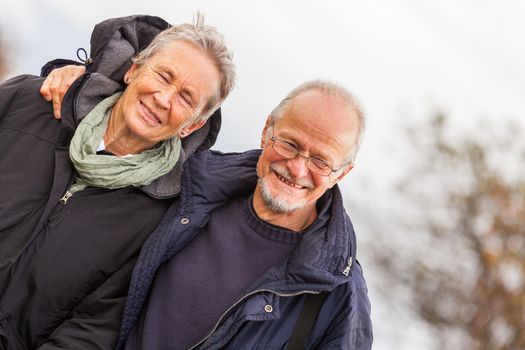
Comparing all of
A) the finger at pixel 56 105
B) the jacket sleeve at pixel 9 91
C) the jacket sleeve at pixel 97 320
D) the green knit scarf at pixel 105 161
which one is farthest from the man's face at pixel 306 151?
the jacket sleeve at pixel 9 91

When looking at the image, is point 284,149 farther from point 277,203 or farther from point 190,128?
point 190,128

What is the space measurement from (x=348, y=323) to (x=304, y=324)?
15 cm

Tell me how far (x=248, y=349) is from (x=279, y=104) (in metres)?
0.95

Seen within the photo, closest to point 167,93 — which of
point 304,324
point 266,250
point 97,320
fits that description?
point 266,250

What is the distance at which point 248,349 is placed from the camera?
7.22 feet

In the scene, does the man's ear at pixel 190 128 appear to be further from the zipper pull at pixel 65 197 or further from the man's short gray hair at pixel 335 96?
the zipper pull at pixel 65 197

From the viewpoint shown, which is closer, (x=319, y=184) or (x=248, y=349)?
(x=248, y=349)

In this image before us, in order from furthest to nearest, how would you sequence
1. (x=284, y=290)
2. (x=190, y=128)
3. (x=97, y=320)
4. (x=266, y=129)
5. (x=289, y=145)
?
(x=190, y=128) < (x=266, y=129) < (x=289, y=145) < (x=97, y=320) < (x=284, y=290)

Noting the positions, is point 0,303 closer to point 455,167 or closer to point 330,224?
point 330,224

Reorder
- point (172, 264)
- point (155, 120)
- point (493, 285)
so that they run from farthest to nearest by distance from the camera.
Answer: point (493, 285) < point (155, 120) < point (172, 264)

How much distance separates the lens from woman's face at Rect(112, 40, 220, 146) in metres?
2.52

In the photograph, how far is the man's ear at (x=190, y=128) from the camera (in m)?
2.67

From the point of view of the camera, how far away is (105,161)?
2.40m

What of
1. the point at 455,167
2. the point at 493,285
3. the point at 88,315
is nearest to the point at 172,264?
the point at 88,315
